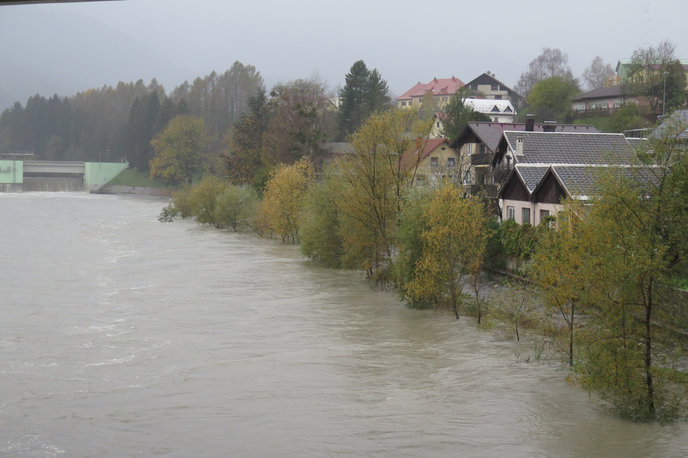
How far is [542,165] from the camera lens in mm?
30828

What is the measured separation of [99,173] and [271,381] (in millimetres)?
111374

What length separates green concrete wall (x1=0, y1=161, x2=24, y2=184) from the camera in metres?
114

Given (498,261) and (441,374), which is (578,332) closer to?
(441,374)

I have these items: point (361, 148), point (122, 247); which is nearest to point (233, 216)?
point (122, 247)

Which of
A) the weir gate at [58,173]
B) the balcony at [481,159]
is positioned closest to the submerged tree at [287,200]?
the balcony at [481,159]

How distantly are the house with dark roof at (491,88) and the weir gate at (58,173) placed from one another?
6155 cm

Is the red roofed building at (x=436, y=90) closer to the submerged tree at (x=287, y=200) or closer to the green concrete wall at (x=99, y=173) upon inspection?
the green concrete wall at (x=99, y=173)

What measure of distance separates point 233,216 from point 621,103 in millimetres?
37290

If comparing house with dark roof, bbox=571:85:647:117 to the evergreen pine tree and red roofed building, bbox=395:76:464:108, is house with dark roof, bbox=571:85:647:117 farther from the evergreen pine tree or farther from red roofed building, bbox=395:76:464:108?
red roofed building, bbox=395:76:464:108

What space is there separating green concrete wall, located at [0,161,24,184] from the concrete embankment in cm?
1354

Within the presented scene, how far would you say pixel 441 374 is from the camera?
15430 millimetres

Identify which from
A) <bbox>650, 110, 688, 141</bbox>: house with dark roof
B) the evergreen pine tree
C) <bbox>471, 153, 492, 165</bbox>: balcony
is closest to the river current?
<bbox>650, 110, 688, 141</bbox>: house with dark roof

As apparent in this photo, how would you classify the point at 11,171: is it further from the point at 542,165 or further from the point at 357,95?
the point at 542,165

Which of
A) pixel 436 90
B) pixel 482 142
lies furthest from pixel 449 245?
pixel 436 90
